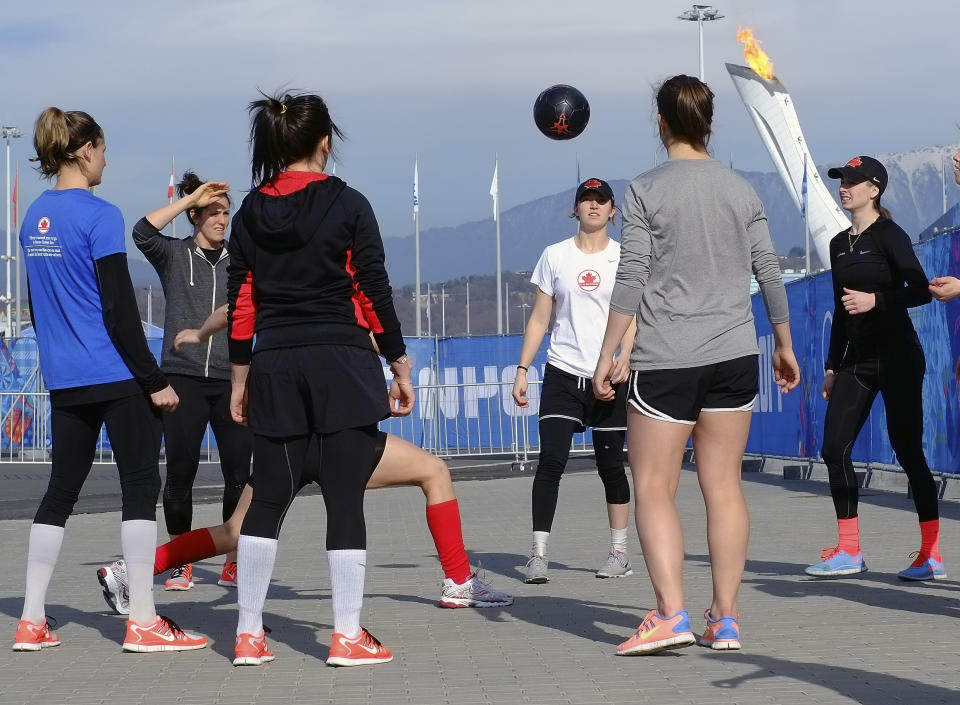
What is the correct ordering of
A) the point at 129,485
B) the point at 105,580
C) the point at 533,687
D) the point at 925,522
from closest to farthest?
the point at 533,687 → the point at 129,485 → the point at 105,580 → the point at 925,522

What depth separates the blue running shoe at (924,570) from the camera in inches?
288

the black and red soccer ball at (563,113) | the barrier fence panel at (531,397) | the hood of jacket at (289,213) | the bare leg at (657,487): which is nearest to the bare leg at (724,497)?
the bare leg at (657,487)

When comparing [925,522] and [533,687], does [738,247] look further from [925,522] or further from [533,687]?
[925,522]

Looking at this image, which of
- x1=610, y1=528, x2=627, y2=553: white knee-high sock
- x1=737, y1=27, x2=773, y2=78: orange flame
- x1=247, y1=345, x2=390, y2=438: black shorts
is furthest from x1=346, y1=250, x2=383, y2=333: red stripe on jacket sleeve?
Answer: x1=737, y1=27, x2=773, y2=78: orange flame

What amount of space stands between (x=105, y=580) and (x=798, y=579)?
3538 mm

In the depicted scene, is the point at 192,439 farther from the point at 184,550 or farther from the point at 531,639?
the point at 531,639

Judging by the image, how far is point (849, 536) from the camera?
7742 millimetres

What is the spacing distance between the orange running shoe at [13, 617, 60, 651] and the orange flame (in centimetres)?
3230

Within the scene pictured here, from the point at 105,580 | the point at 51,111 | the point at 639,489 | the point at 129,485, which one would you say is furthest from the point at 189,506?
the point at 639,489

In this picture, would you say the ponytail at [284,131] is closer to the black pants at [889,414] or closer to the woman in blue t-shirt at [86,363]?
the woman in blue t-shirt at [86,363]

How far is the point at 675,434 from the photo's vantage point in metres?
5.41

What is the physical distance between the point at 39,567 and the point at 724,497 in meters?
2.83

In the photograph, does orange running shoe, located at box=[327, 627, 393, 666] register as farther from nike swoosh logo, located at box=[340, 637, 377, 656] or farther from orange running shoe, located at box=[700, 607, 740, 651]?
orange running shoe, located at box=[700, 607, 740, 651]

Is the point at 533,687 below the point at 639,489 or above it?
below
